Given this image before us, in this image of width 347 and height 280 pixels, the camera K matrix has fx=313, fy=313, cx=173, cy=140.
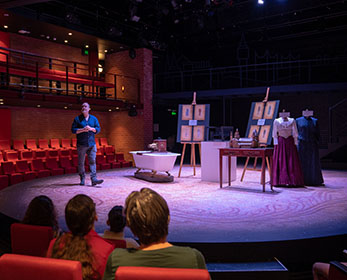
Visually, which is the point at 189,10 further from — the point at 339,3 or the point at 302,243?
the point at 302,243

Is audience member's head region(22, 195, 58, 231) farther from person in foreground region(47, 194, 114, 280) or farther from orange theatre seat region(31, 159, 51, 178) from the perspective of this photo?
orange theatre seat region(31, 159, 51, 178)

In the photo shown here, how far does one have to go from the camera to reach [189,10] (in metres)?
11.4

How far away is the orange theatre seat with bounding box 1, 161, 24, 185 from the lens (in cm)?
716

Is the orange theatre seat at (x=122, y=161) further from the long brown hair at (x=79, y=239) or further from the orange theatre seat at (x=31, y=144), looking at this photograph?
the long brown hair at (x=79, y=239)

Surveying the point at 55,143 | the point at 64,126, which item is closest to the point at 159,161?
the point at 55,143

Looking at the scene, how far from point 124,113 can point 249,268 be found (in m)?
9.45

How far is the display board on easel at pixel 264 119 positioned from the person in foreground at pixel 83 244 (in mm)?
5713

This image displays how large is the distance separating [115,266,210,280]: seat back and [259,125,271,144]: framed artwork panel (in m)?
6.05

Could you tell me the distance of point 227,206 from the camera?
461 cm

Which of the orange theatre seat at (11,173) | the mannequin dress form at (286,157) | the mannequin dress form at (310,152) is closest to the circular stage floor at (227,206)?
the mannequin dress form at (286,157)

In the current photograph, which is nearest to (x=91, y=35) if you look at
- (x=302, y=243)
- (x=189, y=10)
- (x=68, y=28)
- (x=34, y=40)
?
(x=68, y=28)

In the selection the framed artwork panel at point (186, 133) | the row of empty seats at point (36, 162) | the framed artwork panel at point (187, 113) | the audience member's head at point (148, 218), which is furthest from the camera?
the framed artwork panel at point (187, 113)

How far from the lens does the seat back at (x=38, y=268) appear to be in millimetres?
1261

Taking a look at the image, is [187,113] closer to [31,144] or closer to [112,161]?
[112,161]
